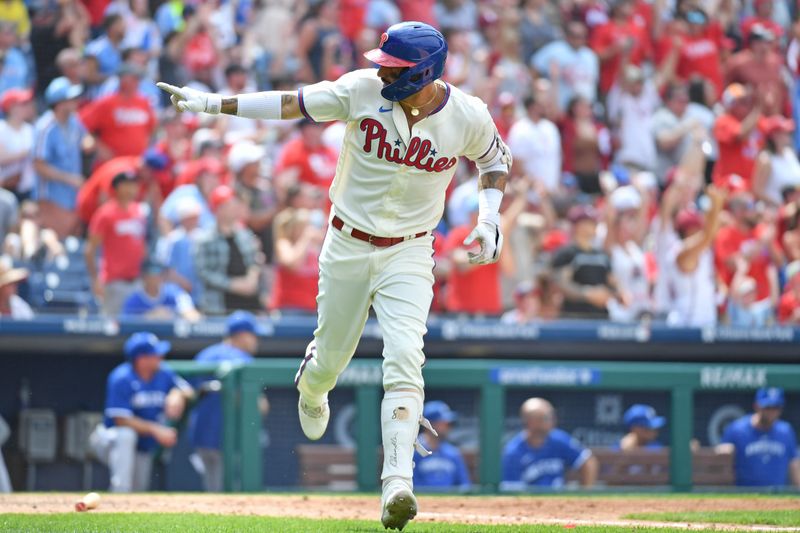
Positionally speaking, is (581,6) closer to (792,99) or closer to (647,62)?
(647,62)

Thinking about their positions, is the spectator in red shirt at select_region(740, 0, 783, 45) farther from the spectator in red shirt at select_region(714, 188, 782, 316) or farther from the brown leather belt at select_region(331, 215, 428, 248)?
the brown leather belt at select_region(331, 215, 428, 248)

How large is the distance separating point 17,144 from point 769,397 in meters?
6.16

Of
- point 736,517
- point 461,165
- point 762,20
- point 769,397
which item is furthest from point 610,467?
point 762,20

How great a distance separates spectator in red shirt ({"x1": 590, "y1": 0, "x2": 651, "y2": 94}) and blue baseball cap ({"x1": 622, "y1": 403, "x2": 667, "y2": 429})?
19.3 ft

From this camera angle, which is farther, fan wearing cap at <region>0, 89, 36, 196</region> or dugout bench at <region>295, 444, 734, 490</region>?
fan wearing cap at <region>0, 89, 36, 196</region>

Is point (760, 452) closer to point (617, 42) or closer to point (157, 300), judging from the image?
point (157, 300)

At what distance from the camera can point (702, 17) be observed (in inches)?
635

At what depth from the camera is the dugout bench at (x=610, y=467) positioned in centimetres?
967

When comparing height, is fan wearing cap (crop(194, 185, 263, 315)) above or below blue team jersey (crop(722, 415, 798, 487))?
above

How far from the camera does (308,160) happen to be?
12531 millimetres

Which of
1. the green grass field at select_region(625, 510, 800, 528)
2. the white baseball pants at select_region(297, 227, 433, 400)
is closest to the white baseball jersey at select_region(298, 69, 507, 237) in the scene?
the white baseball pants at select_region(297, 227, 433, 400)

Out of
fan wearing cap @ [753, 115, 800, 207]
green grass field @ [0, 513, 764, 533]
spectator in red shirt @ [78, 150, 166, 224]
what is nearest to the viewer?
green grass field @ [0, 513, 764, 533]

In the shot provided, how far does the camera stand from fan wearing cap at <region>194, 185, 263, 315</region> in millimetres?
10977

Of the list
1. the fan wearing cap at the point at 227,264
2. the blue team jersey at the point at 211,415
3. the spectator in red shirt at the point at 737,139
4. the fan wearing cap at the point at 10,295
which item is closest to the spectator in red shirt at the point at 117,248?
the fan wearing cap at the point at 227,264
